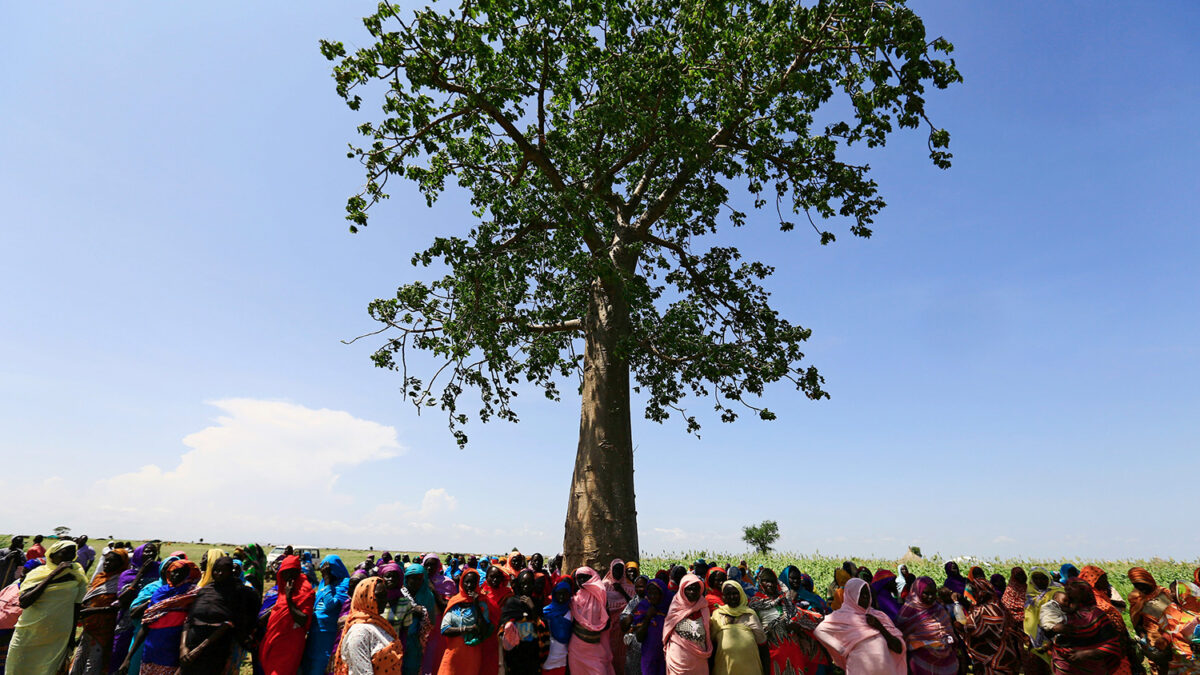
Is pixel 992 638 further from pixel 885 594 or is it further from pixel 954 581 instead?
pixel 885 594

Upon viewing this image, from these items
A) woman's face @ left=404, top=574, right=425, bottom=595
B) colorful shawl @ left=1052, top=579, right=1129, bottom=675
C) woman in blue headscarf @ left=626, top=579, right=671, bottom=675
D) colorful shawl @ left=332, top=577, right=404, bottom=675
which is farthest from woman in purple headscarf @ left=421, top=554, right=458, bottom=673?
colorful shawl @ left=1052, top=579, right=1129, bottom=675

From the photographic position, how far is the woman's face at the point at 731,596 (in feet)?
20.4

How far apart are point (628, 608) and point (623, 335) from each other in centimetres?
610

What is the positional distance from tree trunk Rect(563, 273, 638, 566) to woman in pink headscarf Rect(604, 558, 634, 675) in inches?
101

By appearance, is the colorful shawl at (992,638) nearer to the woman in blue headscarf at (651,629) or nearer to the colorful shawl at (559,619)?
the woman in blue headscarf at (651,629)

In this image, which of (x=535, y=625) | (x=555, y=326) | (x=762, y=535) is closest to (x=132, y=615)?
(x=535, y=625)

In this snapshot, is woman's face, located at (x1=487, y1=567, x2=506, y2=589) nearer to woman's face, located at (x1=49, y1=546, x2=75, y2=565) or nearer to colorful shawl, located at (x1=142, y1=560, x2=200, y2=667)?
colorful shawl, located at (x1=142, y1=560, x2=200, y2=667)

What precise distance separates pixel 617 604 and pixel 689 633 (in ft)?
5.21

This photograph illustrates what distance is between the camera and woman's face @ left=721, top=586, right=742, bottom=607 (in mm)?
6219

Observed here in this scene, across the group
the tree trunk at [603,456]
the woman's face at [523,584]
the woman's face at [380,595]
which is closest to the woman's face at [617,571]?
the woman's face at [523,584]

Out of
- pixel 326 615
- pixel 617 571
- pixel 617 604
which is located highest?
pixel 617 571

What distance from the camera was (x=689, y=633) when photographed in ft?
20.2

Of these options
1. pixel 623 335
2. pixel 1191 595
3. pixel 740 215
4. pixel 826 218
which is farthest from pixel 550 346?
pixel 1191 595

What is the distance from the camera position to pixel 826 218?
43.2 ft
